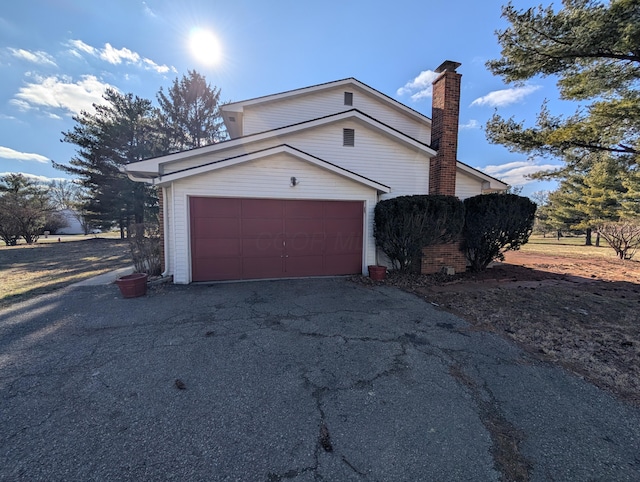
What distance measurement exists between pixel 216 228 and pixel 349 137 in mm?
5543

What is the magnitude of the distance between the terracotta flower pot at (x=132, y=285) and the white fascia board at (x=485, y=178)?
10615mm

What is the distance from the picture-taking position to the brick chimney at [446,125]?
8625mm

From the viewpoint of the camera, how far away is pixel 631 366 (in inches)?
132

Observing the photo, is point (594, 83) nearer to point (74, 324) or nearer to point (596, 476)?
point (596, 476)

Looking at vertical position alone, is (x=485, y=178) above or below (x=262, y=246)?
above

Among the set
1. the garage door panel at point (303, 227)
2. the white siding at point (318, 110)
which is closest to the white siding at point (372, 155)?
the garage door panel at point (303, 227)

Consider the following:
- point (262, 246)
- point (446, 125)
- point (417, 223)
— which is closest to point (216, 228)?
point (262, 246)

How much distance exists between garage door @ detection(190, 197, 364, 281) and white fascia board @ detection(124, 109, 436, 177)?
5.27ft

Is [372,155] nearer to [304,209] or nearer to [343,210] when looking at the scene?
[343,210]

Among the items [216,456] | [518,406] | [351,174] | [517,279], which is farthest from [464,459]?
[517,279]

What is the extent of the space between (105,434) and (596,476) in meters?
3.88

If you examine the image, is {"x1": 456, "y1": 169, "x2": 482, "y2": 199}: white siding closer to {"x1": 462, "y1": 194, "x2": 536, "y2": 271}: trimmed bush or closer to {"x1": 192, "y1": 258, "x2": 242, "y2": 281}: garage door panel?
{"x1": 462, "y1": 194, "x2": 536, "y2": 271}: trimmed bush

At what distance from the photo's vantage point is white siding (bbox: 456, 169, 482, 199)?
1002cm

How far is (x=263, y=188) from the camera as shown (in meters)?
7.71
